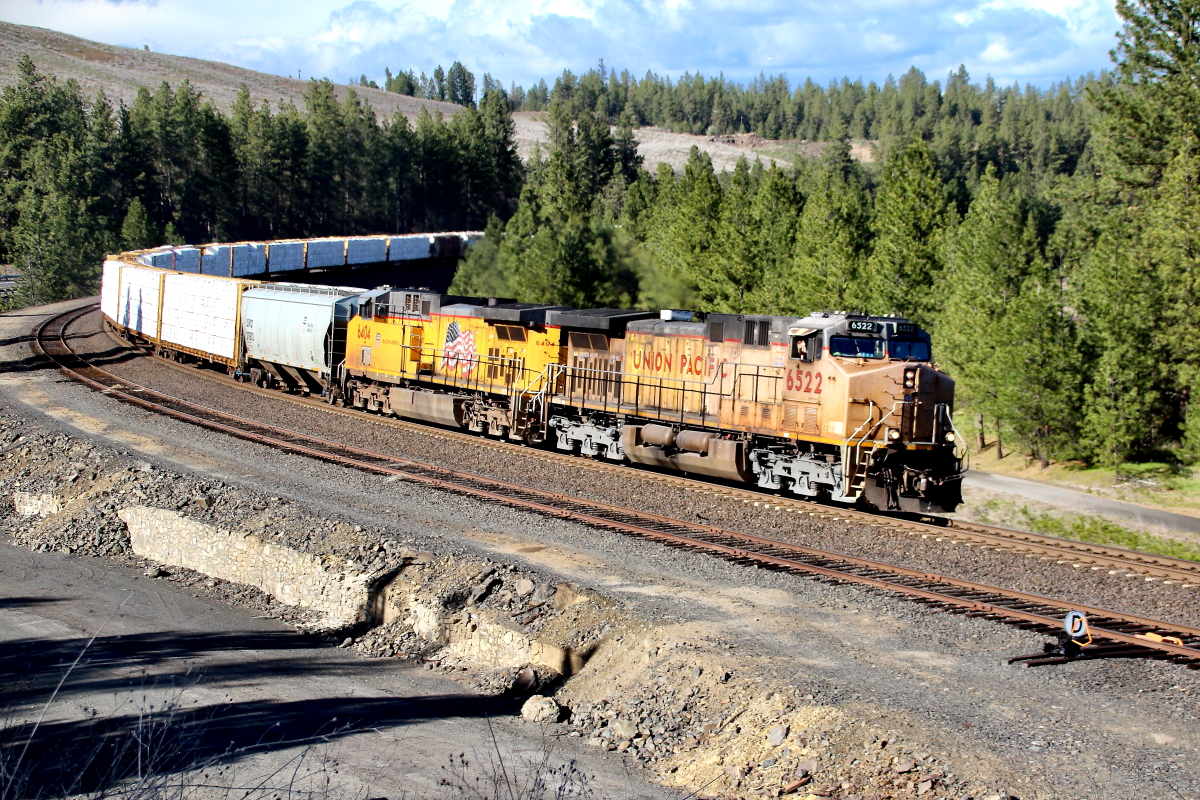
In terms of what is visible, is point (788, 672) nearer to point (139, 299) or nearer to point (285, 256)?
point (139, 299)

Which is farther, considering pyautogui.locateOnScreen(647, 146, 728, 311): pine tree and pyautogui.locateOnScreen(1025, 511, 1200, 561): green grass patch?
pyautogui.locateOnScreen(647, 146, 728, 311): pine tree

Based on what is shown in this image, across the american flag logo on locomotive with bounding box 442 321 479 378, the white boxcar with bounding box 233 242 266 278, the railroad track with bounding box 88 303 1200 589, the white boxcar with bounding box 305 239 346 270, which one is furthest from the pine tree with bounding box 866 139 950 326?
the white boxcar with bounding box 305 239 346 270

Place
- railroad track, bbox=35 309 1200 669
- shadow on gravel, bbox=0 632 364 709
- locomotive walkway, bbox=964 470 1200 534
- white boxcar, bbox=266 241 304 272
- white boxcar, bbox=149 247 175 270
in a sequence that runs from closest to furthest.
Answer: shadow on gravel, bbox=0 632 364 709 < railroad track, bbox=35 309 1200 669 < locomotive walkway, bbox=964 470 1200 534 < white boxcar, bbox=149 247 175 270 < white boxcar, bbox=266 241 304 272

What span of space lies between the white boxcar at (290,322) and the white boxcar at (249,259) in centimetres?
2415

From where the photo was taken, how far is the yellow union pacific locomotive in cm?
1692

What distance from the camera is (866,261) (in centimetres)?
3481

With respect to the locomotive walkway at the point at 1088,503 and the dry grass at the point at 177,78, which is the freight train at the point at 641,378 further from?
the dry grass at the point at 177,78

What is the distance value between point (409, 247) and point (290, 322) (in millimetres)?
40584

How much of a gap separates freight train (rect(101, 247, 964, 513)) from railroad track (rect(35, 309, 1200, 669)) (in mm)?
3181

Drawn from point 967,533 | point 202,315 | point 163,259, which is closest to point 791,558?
point 967,533

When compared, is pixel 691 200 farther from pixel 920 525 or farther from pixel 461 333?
pixel 920 525

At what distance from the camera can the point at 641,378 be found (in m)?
21.1

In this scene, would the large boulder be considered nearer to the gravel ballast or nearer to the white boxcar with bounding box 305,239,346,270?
the gravel ballast

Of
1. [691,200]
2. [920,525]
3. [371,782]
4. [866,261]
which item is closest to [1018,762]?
[371,782]
